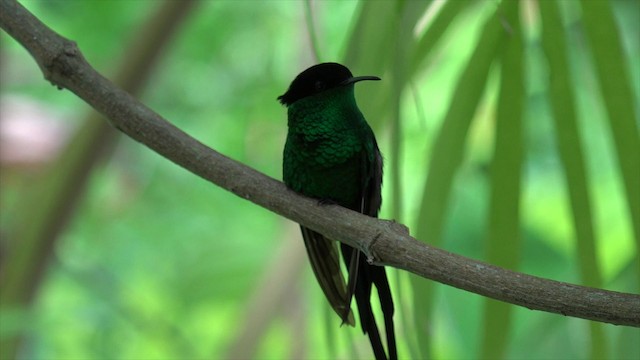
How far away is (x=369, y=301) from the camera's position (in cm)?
128

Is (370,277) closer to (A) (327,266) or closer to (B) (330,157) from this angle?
(A) (327,266)

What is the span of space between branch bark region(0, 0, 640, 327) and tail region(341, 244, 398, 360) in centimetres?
17

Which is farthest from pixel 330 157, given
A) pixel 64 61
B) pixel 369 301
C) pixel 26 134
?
pixel 26 134

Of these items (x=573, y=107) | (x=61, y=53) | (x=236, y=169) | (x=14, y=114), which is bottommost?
(x=236, y=169)

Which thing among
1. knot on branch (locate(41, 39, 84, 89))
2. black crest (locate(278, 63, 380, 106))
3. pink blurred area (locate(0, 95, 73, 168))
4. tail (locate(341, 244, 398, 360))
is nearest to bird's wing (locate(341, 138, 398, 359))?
tail (locate(341, 244, 398, 360))

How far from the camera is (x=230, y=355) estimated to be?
2377 millimetres

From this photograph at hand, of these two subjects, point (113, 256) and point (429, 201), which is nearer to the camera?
point (429, 201)

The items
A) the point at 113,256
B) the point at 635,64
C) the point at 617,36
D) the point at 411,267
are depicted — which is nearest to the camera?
the point at 411,267

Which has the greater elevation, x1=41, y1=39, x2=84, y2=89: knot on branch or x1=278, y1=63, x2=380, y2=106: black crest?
x1=278, y1=63, x2=380, y2=106: black crest

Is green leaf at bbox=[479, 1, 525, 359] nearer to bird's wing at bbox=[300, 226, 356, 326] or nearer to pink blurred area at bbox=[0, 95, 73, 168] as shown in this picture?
bird's wing at bbox=[300, 226, 356, 326]

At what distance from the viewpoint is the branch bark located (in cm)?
88

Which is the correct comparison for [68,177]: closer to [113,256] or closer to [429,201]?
[429,201]

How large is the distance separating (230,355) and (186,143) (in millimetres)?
1354

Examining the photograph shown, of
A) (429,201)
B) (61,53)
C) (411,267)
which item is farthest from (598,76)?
(61,53)
